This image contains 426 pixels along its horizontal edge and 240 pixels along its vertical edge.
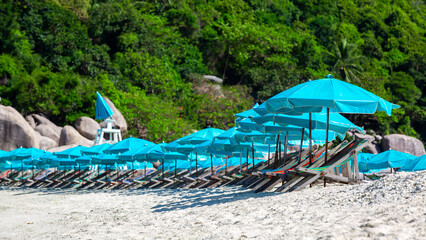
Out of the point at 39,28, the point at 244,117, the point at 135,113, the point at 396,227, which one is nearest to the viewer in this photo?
the point at 396,227

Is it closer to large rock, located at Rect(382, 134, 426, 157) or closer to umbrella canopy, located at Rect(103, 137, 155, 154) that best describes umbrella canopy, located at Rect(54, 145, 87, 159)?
umbrella canopy, located at Rect(103, 137, 155, 154)

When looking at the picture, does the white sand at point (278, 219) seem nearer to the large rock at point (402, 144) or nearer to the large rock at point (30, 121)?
the large rock at point (30, 121)

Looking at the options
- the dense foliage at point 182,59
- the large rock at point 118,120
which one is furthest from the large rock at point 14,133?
the large rock at point 118,120

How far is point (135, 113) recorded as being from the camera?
3403cm

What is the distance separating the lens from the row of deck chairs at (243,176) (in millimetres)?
8992

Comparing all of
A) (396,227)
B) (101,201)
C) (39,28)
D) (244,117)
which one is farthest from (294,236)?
(39,28)

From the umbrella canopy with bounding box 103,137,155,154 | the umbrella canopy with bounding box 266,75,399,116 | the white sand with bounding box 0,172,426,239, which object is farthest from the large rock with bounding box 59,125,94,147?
the umbrella canopy with bounding box 266,75,399,116

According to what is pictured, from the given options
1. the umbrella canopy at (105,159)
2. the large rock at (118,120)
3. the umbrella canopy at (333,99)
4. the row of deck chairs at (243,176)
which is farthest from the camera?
the large rock at (118,120)

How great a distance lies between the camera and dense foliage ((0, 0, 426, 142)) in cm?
3339

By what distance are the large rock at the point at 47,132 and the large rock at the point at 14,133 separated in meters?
1.59

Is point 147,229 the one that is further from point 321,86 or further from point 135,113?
point 135,113

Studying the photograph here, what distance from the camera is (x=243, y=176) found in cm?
1403

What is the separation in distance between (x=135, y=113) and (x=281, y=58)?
15917 millimetres

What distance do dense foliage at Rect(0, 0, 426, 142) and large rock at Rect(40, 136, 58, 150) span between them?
2912 millimetres
